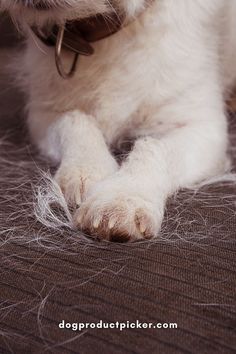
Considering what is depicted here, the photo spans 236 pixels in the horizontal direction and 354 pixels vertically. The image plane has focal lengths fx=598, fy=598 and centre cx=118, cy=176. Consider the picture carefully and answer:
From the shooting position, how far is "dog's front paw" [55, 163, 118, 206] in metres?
0.88

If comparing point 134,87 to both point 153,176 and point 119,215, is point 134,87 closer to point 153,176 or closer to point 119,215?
point 153,176

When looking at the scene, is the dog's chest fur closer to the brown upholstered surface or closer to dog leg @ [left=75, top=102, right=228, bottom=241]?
dog leg @ [left=75, top=102, right=228, bottom=241]

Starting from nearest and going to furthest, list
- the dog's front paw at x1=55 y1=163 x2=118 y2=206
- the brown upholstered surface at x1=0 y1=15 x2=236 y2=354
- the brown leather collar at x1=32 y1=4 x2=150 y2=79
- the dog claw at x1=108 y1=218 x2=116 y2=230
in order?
the brown upholstered surface at x1=0 y1=15 x2=236 y2=354 → the dog claw at x1=108 y1=218 x2=116 y2=230 → the dog's front paw at x1=55 y1=163 x2=118 y2=206 → the brown leather collar at x1=32 y1=4 x2=150 y2=79

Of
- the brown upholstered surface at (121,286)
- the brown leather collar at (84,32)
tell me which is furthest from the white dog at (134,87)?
the brown upholstered surface at (121,286)

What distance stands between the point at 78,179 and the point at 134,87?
25 cm

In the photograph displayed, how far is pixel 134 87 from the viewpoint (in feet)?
3.52

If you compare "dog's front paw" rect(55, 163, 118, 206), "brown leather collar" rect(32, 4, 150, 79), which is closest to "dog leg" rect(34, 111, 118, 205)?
"dog's front paw" rect(55, 163, 118, 206)

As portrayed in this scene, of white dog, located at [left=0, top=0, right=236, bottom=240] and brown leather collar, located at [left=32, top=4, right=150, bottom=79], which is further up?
brown leather collar, located at [left=32, top=4, right=150, bottom=79]

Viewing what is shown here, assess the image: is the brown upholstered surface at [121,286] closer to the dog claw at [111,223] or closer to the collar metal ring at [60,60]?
the dog claw at [111,223]

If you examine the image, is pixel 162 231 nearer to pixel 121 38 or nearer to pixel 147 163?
pixel 147 163

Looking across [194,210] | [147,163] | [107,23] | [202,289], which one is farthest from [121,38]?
[202,289]

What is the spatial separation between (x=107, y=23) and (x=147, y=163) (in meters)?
0.27

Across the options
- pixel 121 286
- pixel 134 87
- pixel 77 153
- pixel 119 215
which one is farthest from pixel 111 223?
pixel 134 87

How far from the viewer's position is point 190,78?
3.53 feet
